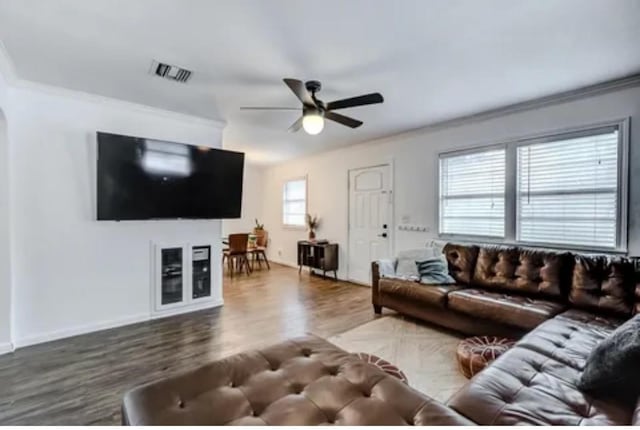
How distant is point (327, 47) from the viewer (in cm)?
243

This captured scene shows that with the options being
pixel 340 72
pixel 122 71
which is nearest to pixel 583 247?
pixel 340 72

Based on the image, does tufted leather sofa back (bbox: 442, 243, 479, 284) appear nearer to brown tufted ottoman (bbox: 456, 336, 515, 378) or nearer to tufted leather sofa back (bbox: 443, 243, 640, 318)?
tufted leather sofa back (bbox: 443, 243, 640, 318)

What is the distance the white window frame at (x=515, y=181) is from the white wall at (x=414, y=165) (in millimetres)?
48

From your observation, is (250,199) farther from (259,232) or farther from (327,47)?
(327,47)

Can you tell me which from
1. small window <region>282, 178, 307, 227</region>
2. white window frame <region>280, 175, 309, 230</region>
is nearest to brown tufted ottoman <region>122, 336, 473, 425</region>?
white window frame <region>280, 175, 309, 230</region>

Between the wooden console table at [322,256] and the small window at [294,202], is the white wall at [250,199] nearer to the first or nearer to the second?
the small window at [294,202]

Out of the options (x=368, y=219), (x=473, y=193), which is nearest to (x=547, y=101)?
(x=473, y=193)

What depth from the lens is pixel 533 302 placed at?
9.61 feet

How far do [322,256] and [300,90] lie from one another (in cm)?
386

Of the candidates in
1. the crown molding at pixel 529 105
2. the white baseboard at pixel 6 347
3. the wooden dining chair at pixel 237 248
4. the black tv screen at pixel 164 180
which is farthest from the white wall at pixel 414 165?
the white baseboard at pixel 6 347

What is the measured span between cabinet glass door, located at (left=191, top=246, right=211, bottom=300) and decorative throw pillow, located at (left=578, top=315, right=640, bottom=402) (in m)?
3.85

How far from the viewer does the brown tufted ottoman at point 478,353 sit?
2.28m

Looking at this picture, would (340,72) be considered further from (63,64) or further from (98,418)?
(98,418)

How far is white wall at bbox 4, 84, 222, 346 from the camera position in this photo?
3.04 metres
